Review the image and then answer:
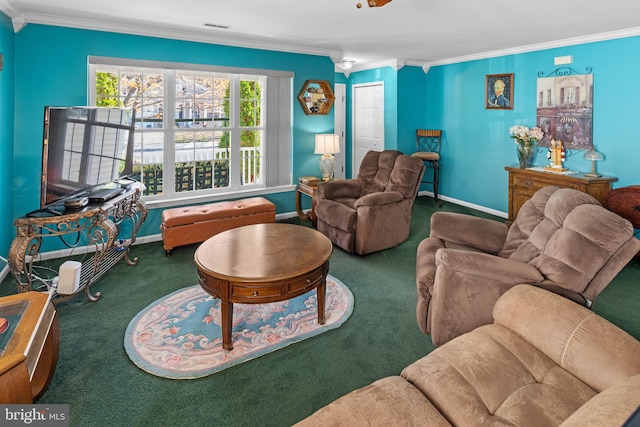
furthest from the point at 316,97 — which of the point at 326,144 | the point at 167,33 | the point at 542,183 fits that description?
the point at 542,183

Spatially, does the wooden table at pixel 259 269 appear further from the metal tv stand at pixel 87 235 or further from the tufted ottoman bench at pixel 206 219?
the tufted ottoman bench at pixel 206 219

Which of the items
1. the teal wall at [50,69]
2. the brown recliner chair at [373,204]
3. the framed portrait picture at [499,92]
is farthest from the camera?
the framed portrait picture at [499,92]

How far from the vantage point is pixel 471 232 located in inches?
115

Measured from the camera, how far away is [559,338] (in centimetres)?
162

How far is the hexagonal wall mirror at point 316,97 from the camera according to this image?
5418mm

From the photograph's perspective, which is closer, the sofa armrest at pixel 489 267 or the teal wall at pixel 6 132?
the sofa armrest at pixel 489 267

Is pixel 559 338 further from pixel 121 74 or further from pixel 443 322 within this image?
pixel 121 74

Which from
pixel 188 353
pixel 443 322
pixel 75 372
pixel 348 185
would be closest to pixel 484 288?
pixel 443 322

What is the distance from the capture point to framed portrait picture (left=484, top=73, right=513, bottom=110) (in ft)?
18.0

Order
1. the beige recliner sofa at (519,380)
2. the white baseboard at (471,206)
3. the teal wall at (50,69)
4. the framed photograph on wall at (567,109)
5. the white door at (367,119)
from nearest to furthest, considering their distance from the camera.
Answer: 1. the beige recliner sofa at (519,380)
2. the teal wall at (50,69)
3. the framed photograph on wall at (567,109)
4. the white baseboard at (471,206)
5. the white door at (367,119)

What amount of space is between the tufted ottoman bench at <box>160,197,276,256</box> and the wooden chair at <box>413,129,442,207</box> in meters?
3.14

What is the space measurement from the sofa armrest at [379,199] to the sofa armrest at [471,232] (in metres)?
1.04

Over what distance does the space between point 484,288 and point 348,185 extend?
2.80 metres

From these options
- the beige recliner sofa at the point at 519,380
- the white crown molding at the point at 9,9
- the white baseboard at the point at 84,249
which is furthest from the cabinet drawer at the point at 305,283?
the white crown molding at the point at 9,9
